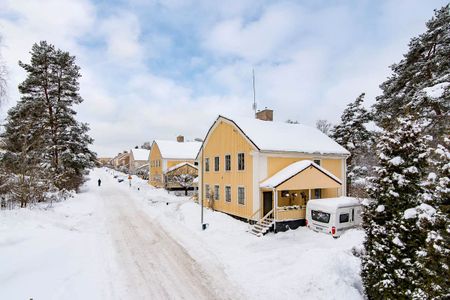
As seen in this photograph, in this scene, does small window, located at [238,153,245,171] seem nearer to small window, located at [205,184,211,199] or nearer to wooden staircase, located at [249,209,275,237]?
wooden staircase, located at [249,209,275,237]

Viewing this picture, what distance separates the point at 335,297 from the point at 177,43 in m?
15.9

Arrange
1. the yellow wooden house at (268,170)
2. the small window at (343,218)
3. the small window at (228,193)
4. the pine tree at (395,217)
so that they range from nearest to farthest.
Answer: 1. the pine tree at (395,217)
2. the small window at (343,218)
3. the yellow wooden house at (268,170)
4. the small window at (228,193)

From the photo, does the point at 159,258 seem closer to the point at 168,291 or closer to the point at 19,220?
the point at 168,291

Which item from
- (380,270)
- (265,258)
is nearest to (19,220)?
(265,258)

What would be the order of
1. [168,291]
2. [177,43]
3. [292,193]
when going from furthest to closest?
[292,193] < [177,43] < [168,291]

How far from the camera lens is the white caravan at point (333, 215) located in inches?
626

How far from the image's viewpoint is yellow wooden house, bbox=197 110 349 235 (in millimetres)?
17625

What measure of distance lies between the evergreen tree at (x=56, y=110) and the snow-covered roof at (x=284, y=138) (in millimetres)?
19003

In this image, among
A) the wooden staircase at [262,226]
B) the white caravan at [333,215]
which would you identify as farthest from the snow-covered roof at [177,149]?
the white caravan at [333,215]

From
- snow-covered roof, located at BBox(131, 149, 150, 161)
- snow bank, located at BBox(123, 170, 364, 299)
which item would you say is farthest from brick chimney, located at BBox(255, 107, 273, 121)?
→ snow-covered roof, located at BBox(131, 149, 150, 161)

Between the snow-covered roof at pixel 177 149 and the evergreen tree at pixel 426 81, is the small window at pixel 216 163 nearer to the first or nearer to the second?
the evergreen tree at pixel 426 81

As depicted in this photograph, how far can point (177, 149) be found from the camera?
149 feet

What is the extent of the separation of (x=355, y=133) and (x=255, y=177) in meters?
18.3

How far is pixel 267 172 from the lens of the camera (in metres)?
18.6
